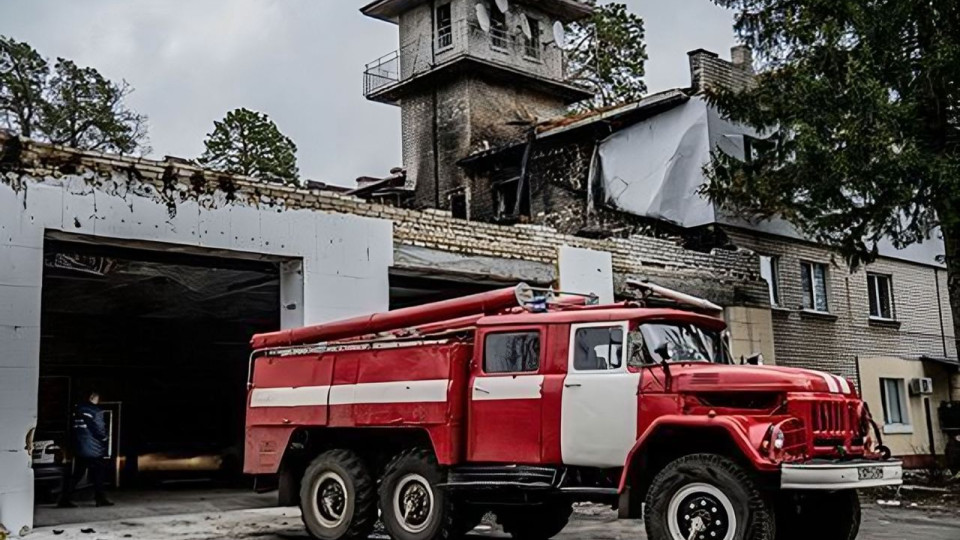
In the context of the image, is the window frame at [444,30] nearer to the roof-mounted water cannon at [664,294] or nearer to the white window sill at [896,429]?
A: the white window sill at [896,429]

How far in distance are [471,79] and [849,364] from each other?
43.5 ft

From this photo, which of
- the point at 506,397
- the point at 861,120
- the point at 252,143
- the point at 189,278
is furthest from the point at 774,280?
the point at 252,143

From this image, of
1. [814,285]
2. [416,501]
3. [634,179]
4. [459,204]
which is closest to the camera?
[416,501]

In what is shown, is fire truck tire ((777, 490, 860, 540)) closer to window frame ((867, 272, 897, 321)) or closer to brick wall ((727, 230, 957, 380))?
brick wall ((727, 230, 957, 380))

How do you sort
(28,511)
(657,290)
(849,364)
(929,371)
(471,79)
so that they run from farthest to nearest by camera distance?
(471,79), (929,371), (849,364), (28,511), (657,290)

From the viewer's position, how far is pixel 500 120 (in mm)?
30703

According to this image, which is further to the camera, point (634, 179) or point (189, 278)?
point (634, 179)

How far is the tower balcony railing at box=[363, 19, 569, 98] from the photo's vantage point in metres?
31.0

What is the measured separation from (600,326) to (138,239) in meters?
6.72

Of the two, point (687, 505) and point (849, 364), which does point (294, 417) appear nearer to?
point (687, 505)

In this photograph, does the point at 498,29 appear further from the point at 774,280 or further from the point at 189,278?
the point at 189,278

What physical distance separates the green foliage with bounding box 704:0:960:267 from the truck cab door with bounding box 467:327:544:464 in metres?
8.87

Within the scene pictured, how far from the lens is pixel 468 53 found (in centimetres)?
2986

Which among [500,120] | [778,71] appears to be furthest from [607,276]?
[500,120]
